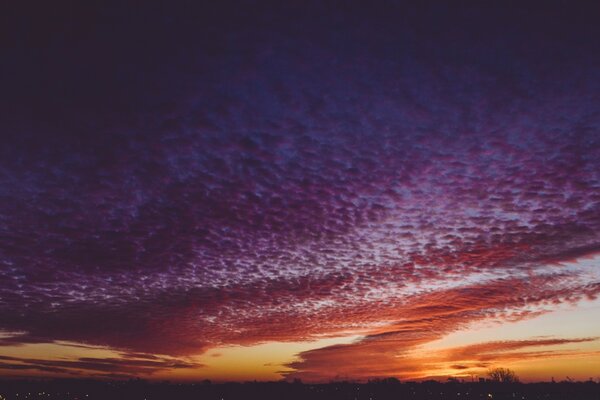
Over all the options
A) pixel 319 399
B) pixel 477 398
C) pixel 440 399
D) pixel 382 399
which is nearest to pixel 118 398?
pixel 319 399

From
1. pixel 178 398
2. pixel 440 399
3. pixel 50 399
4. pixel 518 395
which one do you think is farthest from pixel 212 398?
pixel 518 395

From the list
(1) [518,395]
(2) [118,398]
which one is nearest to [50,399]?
(2) [118,398]

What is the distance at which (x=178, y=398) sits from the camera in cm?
16650

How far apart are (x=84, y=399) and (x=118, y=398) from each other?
40.6 feet

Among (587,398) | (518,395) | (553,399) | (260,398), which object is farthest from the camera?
(260,398)

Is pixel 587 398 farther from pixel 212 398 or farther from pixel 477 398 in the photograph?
pixel 212 398

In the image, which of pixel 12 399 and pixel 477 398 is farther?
pixel 12 399

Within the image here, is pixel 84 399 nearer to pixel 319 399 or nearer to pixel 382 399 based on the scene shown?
pixel 319 399

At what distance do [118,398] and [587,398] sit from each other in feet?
508

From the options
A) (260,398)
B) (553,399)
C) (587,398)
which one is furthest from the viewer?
(260,398)

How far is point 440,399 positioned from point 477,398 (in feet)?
45.8

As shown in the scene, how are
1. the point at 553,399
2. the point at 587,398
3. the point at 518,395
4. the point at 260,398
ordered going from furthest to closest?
the point at 260,398 < the point at 518,395 < the point at 553,399 < the point at 587,398

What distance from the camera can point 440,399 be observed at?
14950 centimetres

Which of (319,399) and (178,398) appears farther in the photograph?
(178,398)
